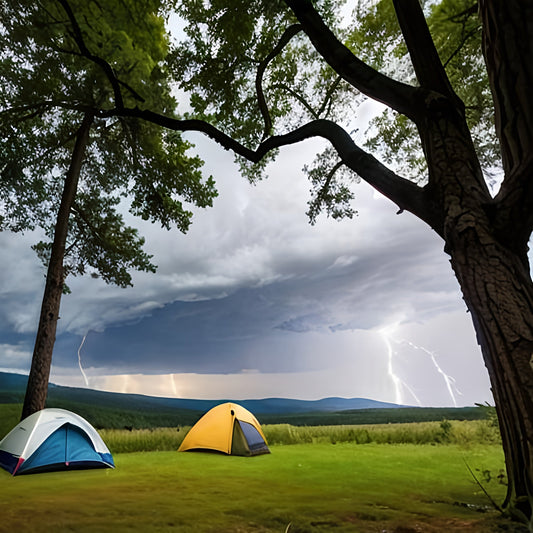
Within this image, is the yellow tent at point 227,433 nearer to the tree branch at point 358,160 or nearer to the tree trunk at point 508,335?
the tree trunk at point 508,335

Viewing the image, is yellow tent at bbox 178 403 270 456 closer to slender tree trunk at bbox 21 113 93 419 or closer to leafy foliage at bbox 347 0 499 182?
slender tree trunk at bbox 21 113 93 419

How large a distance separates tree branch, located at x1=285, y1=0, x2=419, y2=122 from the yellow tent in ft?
20.2

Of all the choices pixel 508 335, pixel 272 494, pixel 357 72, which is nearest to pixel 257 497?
pixel 272 494

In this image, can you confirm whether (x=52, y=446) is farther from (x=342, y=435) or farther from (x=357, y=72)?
(x=342, y=435)

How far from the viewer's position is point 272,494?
3746mm

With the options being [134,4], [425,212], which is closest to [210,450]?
[425,212]

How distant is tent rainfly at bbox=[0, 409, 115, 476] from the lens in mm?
4871

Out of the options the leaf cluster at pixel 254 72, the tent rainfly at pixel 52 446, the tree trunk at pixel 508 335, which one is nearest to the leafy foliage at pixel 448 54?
the leaf cluster at pixel 254 72

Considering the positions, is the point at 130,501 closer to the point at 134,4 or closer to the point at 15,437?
the point at 15,437

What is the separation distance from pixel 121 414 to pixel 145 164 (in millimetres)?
8499

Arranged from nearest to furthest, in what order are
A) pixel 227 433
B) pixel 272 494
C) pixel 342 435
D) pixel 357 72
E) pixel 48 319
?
pixel 272 494 → pixel 357 72 → pixel 227 433 → pixel 48 319 → pixel 342 435

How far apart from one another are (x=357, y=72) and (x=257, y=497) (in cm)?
483

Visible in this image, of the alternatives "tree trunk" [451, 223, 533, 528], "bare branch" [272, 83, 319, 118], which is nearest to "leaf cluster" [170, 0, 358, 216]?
"bare branch" [272, 83, 319, 118]

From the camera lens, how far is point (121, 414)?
12359 millimetres
